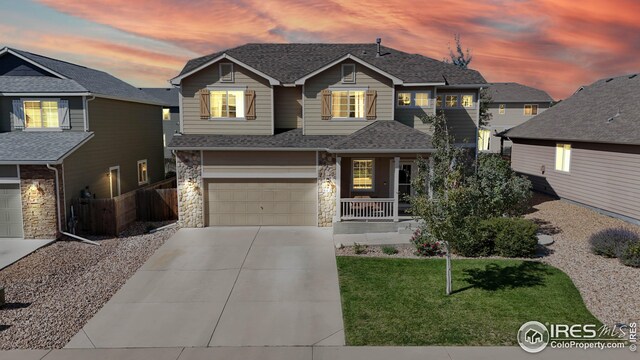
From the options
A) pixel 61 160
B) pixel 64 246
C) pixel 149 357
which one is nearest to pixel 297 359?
pixel 149 357

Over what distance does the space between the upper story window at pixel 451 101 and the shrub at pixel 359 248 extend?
11.0 meters

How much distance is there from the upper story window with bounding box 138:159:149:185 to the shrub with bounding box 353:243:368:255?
15635mm

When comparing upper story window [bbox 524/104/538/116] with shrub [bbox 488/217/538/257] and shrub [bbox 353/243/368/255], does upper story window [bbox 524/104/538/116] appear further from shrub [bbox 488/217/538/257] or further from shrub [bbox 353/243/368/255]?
shrub [bbox 353/243/368/255]

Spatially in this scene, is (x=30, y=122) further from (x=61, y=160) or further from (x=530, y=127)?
(x=530, y=127)

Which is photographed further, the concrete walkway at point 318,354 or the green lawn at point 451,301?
the green lawn at point 451,301

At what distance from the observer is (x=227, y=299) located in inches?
461

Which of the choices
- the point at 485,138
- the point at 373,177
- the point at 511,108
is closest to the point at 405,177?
the point at 373,177

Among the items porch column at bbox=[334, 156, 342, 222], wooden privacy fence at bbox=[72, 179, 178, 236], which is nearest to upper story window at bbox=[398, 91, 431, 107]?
porch column at bbox=[334, 156, 342, 222]

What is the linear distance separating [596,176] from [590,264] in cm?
817

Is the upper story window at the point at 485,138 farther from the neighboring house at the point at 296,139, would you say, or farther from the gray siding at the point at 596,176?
the neighboring house at the point at 296,139

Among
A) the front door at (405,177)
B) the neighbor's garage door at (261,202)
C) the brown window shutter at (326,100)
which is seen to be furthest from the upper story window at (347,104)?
the neighbor's garage door at (261,202)

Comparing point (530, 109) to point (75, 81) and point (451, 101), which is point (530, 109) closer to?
point (451, 101)

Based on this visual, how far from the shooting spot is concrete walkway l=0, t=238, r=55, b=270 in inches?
580

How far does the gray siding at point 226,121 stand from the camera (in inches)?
800
